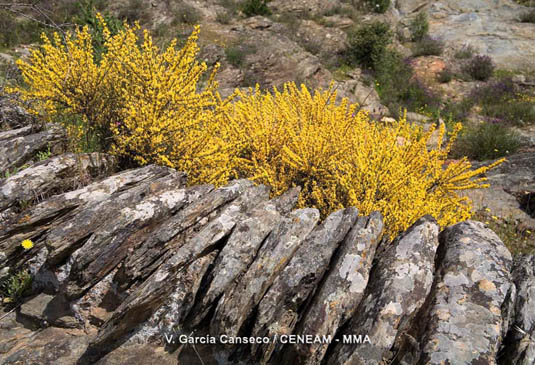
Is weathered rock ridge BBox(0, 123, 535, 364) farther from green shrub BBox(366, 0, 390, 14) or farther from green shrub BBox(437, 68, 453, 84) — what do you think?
green shrub BBox(366, 0, 390, 14)

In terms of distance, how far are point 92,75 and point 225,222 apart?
2.46 m

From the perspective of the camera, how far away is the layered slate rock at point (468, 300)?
2.01m

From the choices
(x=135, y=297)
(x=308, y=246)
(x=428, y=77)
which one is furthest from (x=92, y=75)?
(x=428, y=77)

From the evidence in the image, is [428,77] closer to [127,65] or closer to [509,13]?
[509,13]

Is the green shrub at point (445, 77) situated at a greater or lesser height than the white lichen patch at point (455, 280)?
lesser

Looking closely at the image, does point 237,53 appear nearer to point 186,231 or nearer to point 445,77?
point 445,77

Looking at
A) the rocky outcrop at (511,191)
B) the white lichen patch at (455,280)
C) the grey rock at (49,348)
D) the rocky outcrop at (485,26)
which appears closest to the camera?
the grey rock at (49,348)

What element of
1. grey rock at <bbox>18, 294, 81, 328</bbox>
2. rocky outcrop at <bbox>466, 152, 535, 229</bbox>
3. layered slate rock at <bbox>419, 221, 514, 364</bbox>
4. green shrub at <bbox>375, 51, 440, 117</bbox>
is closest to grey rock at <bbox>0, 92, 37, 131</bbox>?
grey rock at <bbox>18, 294, 81, 328</bbox>

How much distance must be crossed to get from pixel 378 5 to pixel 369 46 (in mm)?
5586

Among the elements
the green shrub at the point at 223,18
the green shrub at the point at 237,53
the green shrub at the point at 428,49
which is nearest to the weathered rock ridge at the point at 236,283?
the green shrub at the point at 237,53

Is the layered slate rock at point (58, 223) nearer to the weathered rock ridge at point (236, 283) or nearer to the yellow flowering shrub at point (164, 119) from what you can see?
the weathered rock ridge at point (236, 283)

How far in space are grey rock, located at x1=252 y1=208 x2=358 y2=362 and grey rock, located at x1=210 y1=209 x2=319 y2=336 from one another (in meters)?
0.07

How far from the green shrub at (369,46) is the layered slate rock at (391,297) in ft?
35.6

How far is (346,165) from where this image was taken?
3.67 meters
